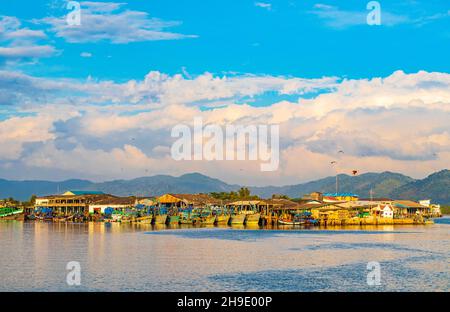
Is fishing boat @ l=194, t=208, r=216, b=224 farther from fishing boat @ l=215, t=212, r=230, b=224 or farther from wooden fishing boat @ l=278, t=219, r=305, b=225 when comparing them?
wooden fishing boat @ l=278, t=219, r=305, b=225

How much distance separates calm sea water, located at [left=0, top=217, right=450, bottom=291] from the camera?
3541 centimetres

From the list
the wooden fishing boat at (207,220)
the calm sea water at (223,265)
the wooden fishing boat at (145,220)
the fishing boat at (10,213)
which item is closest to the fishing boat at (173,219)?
the wooden fishing boat at (145,220)

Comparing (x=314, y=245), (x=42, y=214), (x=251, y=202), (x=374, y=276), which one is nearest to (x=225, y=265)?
(x=374, y=276)

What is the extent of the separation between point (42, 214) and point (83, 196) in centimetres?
1285

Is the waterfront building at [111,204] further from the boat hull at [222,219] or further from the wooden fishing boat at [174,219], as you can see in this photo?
the boat hull at [222,219]

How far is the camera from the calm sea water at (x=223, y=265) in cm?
3541

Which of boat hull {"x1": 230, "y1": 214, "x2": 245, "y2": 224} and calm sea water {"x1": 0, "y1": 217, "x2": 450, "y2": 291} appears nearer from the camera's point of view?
calm sea water {"x1": 0, "y1": 217, "x2": 450, "y2": 291}

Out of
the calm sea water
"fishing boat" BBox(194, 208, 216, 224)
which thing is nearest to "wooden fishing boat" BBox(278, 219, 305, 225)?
"fishing boat" BBox(194, 208, 216, 224)

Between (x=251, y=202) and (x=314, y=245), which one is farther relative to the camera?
(x=251, y=202)

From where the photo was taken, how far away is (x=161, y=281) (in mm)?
36812

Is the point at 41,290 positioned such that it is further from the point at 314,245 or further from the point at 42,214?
the point at 42,214

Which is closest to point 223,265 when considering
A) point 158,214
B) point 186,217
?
point 186,217

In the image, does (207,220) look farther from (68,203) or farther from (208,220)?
(68,203)
